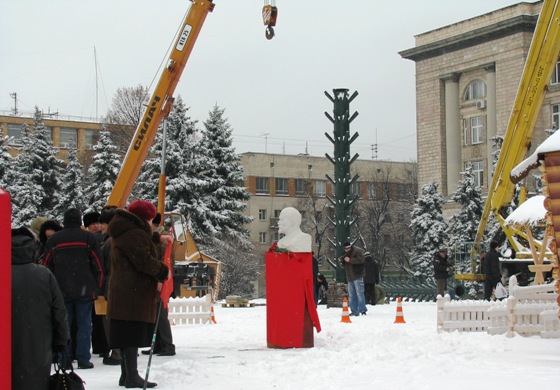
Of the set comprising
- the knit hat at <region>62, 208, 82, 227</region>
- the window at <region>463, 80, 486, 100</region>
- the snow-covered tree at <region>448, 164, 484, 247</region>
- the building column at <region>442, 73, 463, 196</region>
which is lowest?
the knit hat at <region>62, 208, 82, 227</region>

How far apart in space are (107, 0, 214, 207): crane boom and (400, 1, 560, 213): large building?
43094mm

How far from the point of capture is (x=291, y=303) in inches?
516

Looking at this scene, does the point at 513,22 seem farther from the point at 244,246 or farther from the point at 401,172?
the point at 401,172

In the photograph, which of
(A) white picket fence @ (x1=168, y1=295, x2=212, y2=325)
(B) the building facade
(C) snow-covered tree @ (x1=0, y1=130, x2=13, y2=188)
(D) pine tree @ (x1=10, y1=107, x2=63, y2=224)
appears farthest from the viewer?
(B) the building facade

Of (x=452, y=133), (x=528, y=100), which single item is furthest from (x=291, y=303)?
(x=452, y=133)

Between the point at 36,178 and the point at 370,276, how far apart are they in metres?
29.7

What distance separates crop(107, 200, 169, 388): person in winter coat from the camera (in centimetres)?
901

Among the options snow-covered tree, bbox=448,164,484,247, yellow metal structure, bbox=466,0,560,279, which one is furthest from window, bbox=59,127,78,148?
yellow metal structure, bbox=466,0,560,279

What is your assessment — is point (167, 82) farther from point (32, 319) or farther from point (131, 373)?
point (32, 319)

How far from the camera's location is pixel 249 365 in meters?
11.0

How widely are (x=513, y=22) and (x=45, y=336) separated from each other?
58205mm

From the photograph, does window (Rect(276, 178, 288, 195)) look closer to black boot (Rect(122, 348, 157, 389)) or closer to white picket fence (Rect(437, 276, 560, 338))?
white picket fence (Rect(437, 276, 560, 338))

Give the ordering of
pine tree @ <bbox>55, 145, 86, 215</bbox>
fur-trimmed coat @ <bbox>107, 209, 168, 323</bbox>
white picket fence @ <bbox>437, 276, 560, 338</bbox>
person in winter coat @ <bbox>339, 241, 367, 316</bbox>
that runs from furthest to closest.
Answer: pine tree @ <bbox>55, 145, 86, 215</bbox>
person in winter coat @ <bbox>339, 241, 367, 316</bbox>
white picket fence @ <bbox>437, 276, 560, 338</bbox>
fur-trimmed coat @ <bbox>107, 209, 168, 323</bbox>

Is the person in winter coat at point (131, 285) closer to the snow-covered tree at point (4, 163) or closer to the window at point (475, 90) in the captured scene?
the snow-covered tree at point (4, 163)
